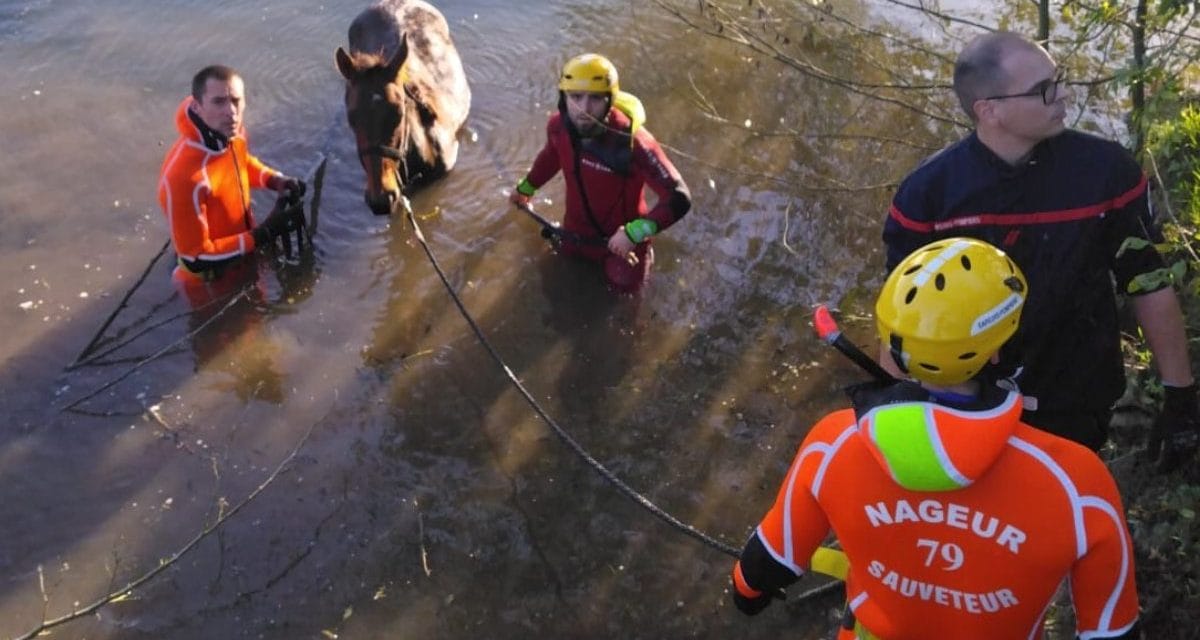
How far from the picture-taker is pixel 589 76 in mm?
5312

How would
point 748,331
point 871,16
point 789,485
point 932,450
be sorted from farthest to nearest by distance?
point 871,16 → point 748,331 → point 789,485 → point 932,450

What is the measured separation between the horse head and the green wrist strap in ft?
5.92

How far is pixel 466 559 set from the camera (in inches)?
183

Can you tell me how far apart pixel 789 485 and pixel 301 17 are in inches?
363

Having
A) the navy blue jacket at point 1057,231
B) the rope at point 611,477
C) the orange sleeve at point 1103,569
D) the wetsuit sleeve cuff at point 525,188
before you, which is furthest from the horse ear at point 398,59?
the orange sleeve at point 1103,569

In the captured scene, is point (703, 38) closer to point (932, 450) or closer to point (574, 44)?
point (574, 44)

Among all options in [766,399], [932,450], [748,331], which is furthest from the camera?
[748,331]

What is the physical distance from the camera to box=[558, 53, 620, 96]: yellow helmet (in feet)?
17.4

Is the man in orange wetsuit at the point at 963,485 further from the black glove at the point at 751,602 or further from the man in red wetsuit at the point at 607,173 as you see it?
the man in red wetsuit at the point at 607,173

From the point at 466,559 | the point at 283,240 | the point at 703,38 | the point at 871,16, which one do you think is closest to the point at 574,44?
the point at 703,38

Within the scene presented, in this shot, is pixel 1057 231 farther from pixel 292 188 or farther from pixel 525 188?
pixel 292 188

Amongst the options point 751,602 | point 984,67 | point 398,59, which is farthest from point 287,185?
point 751,602

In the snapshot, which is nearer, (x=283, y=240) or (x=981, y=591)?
(x=981, y=591)

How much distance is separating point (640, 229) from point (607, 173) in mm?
452
